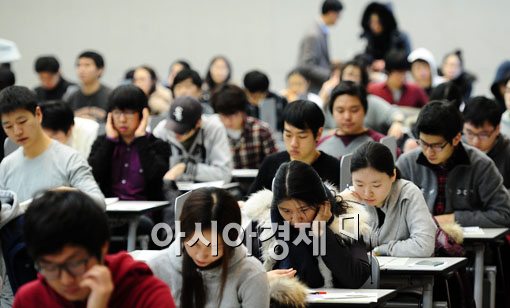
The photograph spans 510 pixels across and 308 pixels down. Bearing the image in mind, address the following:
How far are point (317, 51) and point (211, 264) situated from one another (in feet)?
23.8

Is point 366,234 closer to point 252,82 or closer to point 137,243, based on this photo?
point 137,243

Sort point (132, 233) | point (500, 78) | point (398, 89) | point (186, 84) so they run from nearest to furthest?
1. point (132, 233)
2. point (186, 84)
3. point (500, 78)
4. point (398, 89)

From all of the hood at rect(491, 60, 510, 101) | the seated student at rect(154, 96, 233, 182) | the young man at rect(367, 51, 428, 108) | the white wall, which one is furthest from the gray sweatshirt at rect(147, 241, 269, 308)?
the white wall

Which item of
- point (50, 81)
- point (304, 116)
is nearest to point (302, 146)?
point (304, 116)

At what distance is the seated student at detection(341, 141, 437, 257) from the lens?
4.51 metres

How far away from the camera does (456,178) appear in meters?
5.45

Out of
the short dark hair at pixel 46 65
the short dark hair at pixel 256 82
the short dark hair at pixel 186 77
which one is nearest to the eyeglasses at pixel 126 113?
the short dark hair at pixel 186 77

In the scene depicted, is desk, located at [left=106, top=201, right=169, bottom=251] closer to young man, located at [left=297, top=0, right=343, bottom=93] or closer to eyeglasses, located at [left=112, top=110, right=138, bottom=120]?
eyeglasses, located at [left=112, top=110, right=138, bottom=120]

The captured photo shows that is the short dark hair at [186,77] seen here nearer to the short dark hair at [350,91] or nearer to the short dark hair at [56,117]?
the short dark hair at [56,117]

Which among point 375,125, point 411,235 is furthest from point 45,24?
point 411,235

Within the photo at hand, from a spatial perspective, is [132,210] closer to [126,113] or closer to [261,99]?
[126,113]

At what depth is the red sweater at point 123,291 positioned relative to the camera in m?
2.51

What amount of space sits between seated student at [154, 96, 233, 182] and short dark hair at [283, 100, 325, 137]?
1.20 meters

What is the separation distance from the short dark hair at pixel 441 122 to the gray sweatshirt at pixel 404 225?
29.3 inches
